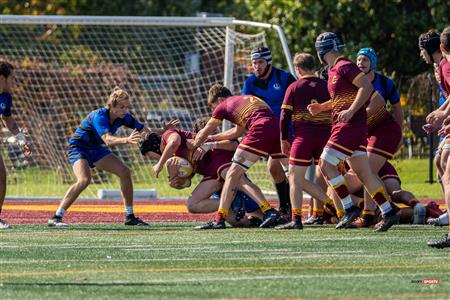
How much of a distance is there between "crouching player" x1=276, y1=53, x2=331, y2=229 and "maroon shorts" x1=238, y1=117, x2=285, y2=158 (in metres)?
0.27

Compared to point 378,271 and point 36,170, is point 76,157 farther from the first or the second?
point 36,170

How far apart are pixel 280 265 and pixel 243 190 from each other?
4431 millimetres

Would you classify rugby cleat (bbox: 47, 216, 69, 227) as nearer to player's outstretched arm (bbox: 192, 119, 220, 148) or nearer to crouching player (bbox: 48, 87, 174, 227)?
crouching player (bbox: 48, 87, 174, 227)

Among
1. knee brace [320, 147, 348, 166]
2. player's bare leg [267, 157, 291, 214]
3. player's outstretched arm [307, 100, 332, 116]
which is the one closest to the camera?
knee brace [320, 147, 348, 166]

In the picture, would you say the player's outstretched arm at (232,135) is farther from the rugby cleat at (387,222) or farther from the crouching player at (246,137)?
the rugby cleat at (387,222)

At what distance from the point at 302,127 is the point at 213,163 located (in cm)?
132

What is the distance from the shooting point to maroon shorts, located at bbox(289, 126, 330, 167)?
13359 millimetres

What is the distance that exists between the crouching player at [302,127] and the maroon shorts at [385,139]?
23.9 inches

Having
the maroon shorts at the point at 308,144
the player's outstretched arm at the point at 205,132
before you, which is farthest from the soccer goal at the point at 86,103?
the maroon shorts at the point at 308,144

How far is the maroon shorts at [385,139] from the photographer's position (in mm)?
13938

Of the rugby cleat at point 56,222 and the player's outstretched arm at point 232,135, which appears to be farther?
the rugby cleat at point 56,222

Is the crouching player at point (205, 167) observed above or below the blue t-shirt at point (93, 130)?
below

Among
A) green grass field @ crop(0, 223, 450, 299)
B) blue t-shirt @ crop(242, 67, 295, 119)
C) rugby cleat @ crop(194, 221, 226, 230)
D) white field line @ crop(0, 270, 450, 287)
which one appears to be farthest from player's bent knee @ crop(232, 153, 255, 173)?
white field line @ crop(0, 270, 450, 287)

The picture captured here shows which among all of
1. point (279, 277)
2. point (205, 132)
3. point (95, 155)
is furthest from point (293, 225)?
point (279, 277)
